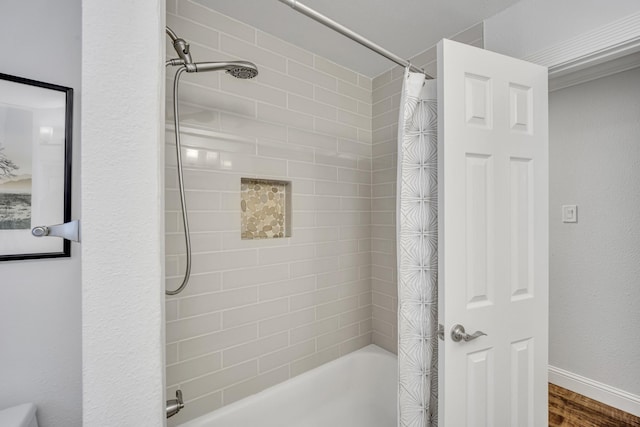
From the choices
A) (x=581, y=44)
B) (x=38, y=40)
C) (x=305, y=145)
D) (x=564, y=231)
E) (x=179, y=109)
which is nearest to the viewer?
(x=38, y=40)

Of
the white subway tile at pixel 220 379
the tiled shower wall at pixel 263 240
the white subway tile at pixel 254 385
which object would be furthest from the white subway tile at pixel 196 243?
the white subway tile at pixel 254 385

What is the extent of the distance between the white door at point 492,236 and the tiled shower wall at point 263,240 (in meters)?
0.93

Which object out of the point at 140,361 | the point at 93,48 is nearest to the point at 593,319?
the point at 140,361

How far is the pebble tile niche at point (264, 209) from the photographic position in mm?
1648

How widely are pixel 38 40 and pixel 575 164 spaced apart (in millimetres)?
3102

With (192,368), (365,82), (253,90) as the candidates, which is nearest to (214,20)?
(253,90)

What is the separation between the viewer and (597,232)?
78.0 inches

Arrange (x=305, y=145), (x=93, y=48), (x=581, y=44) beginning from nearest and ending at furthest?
(x=93, y=48) < (x=581, y=44) < (x=305, y=145)

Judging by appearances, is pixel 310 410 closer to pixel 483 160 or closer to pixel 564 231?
pixel 483 160

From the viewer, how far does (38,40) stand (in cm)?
97

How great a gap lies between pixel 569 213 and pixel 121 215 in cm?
276

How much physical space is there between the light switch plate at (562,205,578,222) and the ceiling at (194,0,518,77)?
59.8 inches

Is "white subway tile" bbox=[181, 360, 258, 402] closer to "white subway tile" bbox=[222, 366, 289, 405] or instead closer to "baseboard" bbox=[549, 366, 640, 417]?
"white subway tile" bbox=[222, 366, 289, 405]

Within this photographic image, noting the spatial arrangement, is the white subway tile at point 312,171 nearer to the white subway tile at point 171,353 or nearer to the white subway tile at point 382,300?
the white subway tile at point 382,300
